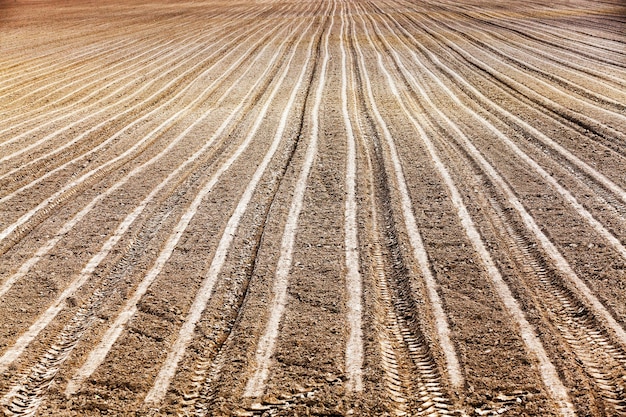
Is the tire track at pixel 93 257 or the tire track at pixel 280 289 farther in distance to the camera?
the tire track at pixel 93 257

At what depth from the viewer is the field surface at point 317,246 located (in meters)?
4.36

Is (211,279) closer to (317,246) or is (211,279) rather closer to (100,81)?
(317,246)

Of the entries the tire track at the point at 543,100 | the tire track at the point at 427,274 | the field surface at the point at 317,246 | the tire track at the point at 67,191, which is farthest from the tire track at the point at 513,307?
the tire track at the point at 67,191

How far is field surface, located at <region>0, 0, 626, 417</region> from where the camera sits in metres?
4.36

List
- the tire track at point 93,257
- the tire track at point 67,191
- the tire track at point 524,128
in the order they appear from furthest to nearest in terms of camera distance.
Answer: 1. the tire track at point 524,128
2. the tire track at point 67,191
3. the tire track at point 93,257

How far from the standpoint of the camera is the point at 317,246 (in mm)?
6520

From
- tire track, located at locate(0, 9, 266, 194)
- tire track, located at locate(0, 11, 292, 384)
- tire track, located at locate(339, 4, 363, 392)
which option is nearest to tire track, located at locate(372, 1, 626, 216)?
tire track, located at locate(339, 4, 363, 392)

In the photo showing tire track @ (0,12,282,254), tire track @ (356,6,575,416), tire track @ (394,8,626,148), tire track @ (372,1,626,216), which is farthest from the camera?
tire track @ (394,8,626,148)

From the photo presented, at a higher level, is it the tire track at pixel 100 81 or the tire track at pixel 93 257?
the tire track at pixel 100 81

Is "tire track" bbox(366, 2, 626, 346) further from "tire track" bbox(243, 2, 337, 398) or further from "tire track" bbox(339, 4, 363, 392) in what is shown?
"tire track" bbox(243, 2, 337, 398)

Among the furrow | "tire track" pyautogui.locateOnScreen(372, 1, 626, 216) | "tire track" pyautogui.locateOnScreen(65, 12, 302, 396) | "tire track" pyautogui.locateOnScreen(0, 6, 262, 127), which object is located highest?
"tire track" pyautogui.locateOnScreen(0, 6, 262, 127)

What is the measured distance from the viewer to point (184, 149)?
10.1 meters

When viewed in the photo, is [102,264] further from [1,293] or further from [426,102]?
[426,102]

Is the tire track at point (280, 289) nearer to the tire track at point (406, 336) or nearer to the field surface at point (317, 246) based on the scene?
the field surface at point (317, 246)
